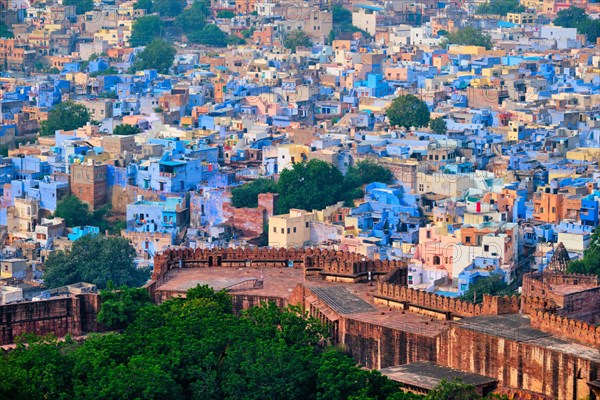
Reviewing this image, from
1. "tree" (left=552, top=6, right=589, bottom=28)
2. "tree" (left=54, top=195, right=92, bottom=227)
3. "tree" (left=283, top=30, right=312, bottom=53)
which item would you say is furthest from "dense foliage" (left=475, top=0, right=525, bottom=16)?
"tree" (left=54, top=195, right=92, bottom=227)

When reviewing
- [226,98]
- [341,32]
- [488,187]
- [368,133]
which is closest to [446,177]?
[488,187]

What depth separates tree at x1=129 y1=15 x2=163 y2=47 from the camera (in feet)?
277

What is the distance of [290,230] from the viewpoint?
45.8 metres

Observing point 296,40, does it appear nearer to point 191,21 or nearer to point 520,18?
point 191,21

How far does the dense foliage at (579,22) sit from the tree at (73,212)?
3704 centimetres

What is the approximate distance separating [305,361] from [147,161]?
81.5 feet

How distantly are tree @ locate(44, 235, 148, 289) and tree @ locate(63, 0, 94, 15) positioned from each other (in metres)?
47.3

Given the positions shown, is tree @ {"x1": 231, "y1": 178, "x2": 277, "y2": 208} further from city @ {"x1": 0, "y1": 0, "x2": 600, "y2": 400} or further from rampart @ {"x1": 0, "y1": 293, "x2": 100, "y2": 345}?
rampart @ {"x1": 0, "y1": 293, "x2": 100, "y2": 345}

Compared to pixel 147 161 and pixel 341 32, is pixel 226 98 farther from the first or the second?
pixel 341 32

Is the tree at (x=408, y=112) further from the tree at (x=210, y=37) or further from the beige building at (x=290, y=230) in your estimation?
the tree at (x=210, y=37)

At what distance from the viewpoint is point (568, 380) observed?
25.5 m

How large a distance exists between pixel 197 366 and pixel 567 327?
5.02 meters

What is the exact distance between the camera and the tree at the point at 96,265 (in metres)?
43.9

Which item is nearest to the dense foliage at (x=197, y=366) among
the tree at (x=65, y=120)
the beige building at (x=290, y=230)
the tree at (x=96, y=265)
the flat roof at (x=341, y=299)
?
the flat roof at (x=341, y=299)
